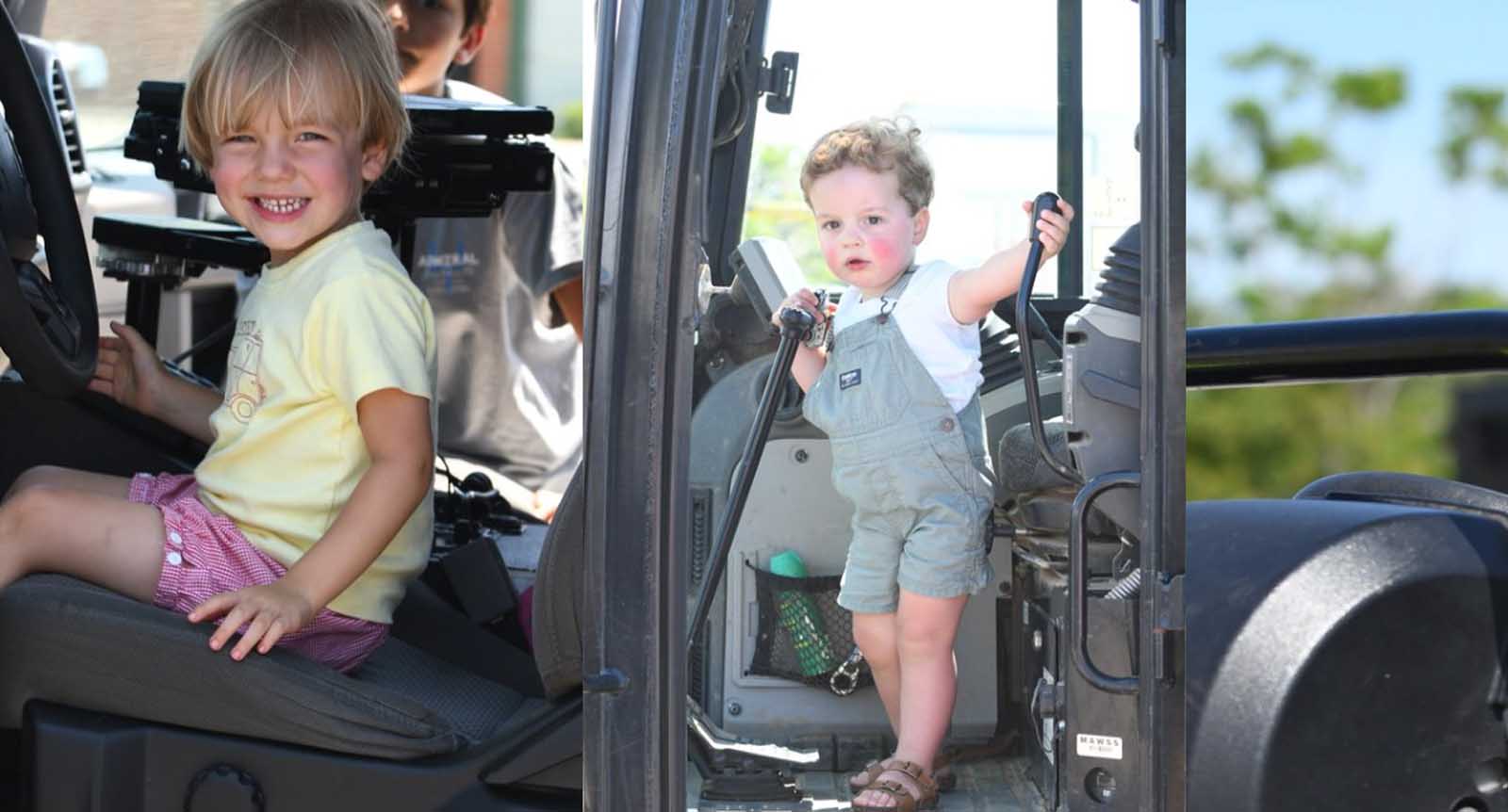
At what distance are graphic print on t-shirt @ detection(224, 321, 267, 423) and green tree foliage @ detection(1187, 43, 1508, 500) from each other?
5155 millimetres

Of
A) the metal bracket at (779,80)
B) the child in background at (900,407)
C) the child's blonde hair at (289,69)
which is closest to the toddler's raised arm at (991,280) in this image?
the child in background at (900,407)

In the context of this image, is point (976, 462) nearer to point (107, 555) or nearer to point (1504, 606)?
point (1504, 606)

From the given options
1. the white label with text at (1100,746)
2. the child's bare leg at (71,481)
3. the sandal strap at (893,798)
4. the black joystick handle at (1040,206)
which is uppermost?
the black joystick handle at (1040,206)

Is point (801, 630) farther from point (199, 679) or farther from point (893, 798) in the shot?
point (199, 679)

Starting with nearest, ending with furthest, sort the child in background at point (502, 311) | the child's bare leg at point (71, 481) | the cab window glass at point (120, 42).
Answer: the child's bare leg at point (71, 481) → the cab window glass at point (120, 42) → the child in background at point (502, 311)

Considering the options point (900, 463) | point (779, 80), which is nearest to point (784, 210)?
point (779, 80)

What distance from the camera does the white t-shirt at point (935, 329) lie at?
2.16m

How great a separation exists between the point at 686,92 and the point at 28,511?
1.01 metres

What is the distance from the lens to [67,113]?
4.64 m

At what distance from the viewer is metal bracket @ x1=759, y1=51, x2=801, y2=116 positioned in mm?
2217

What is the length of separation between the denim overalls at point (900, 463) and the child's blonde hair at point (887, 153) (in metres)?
0.11

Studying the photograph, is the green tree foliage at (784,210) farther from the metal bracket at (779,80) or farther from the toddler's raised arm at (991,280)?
the toddler's raised arm at (991,280)

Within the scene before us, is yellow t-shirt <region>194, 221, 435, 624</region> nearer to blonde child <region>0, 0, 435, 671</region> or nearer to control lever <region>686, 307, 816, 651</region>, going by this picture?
blonde child <region>0, 0, 435, 671</region>

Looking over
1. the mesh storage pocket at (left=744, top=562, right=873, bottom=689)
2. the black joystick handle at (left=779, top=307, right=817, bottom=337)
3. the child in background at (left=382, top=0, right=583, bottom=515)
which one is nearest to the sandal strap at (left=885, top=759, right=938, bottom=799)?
the mesh storage pocket at (left=744, top=562, right=873, bottom=689)
